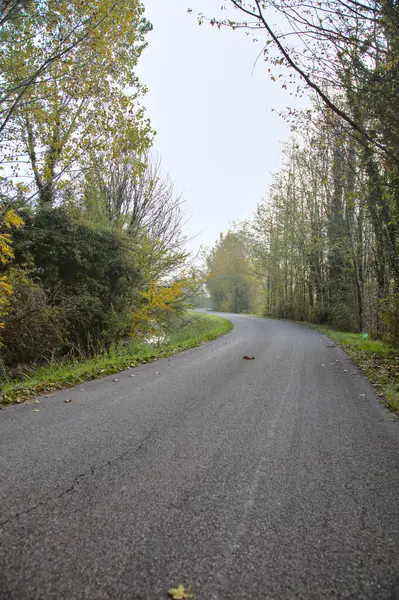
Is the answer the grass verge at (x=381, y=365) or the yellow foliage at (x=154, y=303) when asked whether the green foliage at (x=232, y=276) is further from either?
the grass verge at (x=381, y=365)

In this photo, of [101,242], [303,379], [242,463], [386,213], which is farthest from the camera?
[101,242]

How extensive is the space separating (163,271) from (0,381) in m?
8.04

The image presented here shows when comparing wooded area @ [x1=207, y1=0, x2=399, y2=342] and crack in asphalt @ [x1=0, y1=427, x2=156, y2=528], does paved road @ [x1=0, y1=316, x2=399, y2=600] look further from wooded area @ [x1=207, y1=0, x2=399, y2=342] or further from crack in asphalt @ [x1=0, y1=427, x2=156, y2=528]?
wooded area @ [x1=207, y1=0, x2=399, y2=342]

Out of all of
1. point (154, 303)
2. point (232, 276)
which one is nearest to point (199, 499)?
point (154, 303)

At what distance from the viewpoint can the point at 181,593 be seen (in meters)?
1.50

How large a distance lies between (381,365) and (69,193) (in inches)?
378

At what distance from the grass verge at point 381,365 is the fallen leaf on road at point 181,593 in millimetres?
3798

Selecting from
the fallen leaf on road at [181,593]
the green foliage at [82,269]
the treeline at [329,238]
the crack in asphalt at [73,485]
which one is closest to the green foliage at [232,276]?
the treeline at [329,238]

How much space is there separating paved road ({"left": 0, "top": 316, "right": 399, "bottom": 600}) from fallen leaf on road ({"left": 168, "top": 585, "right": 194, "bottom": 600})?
33 millimetres

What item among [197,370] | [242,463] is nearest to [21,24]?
[197,370]

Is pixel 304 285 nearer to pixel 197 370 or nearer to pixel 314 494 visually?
pixel 197 370

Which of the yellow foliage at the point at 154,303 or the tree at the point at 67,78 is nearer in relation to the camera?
the tree at the point at 67,78

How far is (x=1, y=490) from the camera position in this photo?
229 cm

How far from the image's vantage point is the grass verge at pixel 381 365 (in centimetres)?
485
